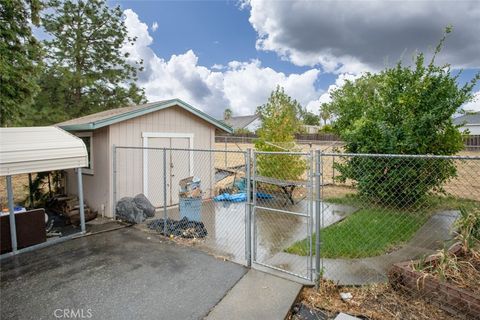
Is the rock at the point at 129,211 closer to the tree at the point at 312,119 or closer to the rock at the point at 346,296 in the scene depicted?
the rock at the point at 346,296

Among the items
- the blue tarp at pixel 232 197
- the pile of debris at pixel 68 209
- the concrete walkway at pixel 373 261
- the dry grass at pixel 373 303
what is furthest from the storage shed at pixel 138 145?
the dry grass at pixel 373 303

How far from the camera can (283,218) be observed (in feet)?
24.2

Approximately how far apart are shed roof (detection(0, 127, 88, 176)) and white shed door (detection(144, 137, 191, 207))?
2.17 metres

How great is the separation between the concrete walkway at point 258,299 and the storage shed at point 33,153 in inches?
163

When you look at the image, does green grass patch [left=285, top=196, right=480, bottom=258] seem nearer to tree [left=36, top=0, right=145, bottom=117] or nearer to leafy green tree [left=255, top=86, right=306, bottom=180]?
leafy green tree [left=255, top=86, right=306, bottom=180]

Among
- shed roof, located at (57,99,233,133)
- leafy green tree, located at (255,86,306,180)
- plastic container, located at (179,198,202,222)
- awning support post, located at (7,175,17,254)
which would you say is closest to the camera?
awning support post, located at (7,175,17,254)

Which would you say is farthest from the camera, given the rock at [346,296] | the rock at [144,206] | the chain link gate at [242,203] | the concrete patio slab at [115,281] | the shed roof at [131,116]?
the rock at [144,206]

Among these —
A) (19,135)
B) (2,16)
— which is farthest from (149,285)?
(2,16)

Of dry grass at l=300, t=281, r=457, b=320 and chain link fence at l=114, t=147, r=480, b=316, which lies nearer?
dry grass at l=300, t=281, r=457, b=320

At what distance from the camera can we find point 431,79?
705 cm

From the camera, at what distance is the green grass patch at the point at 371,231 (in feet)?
15.8

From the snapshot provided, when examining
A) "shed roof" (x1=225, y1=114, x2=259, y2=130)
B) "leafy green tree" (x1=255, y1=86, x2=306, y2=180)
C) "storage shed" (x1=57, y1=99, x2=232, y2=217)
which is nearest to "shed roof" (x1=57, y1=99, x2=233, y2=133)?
Result: "storage shed" (x1=57, y1=99, x2=232, y2=217)

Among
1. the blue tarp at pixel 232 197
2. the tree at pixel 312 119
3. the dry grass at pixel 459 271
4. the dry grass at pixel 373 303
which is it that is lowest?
the dry grass at pixel 373 303

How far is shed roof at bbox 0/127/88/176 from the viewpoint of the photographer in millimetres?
4801
